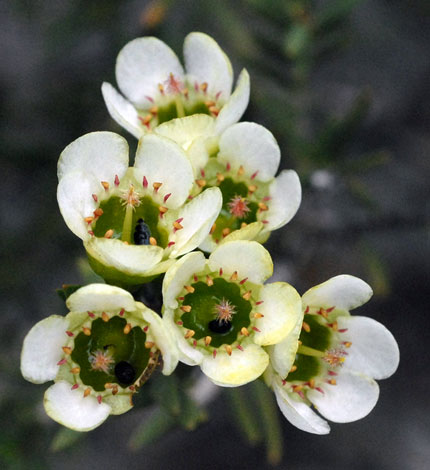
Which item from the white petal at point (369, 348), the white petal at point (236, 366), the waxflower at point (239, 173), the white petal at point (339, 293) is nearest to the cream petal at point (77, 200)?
the waxflower at point (239, 173)

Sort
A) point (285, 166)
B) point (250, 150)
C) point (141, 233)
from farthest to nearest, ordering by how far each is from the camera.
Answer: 1. point (285, 166)
2. point (250, 150)
3. point (141, 233)

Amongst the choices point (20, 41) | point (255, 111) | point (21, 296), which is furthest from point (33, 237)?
point (20, 41)

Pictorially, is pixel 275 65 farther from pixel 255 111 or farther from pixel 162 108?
pixel 162 108

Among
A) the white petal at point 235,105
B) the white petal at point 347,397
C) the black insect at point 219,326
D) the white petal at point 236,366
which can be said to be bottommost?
the white petal at point 347,397

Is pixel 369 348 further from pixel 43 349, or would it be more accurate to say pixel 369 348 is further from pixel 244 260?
pixel 43 349

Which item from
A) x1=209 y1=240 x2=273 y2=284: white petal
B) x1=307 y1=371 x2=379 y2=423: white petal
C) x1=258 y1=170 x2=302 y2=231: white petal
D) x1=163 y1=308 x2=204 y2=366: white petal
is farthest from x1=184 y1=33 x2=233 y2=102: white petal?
x1=307 y1=371 x2=379 y2=423: white petal

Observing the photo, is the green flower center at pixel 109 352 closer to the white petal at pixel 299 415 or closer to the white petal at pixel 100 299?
the white petal at pixel 100 299

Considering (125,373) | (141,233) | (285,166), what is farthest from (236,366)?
(285,166)

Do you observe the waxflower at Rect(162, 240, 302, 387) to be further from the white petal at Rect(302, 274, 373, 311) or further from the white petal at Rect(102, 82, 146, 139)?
the white petal at Rect(102, 82, 146, 139)
